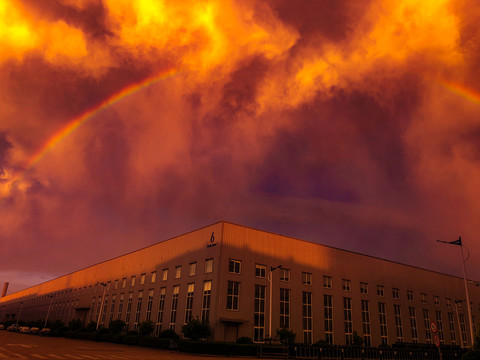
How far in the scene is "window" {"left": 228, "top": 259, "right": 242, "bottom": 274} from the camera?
2183 inches

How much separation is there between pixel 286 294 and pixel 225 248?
13.7m

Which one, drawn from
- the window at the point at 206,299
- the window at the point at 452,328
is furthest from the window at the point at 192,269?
the window at the point at 452,328

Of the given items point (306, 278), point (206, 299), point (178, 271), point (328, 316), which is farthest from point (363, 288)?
point (178, 271)

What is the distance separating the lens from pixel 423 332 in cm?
7781

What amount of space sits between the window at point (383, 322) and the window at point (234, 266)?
112 feet

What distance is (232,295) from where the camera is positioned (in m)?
54.4

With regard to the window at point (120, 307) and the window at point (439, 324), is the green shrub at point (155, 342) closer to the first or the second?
the window at point (120, 307)

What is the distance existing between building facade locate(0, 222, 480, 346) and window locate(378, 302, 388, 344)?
192mm

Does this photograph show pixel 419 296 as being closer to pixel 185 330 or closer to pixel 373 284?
pixel 373 284

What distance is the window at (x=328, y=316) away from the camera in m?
62.8

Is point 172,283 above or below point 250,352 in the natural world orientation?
above

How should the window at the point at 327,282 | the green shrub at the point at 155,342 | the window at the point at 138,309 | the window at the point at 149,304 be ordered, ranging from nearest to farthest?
1. the green shrub at the point at 155,342
2. the window at the point at 327,282
3. the window at the point at 149,304
4. the window at the point at 138,309

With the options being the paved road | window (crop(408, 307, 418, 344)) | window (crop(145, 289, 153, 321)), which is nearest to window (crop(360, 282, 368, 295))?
window (crop(408, 307, 418, 344))

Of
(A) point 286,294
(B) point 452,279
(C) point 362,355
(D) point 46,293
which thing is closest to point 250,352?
(C) point 362,355
